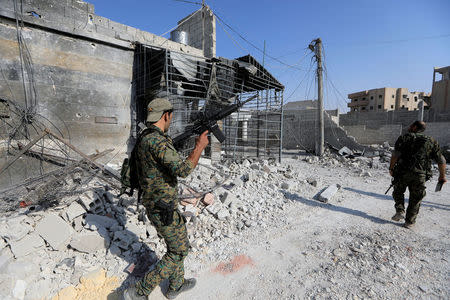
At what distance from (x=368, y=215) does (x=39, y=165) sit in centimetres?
668

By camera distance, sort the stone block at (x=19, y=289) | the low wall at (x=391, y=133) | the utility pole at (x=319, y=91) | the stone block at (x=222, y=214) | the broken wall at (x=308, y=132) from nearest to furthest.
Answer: the stone block at (x=19, y=289) → the stone block at (x=222, y=214) → the utility pole at (x=319, y=91) → the low wall at (x=391, y=133) → the broken wall at (x=308, y=132)

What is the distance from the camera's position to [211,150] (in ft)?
24.0

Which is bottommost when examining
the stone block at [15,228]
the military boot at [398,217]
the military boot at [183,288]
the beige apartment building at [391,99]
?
the military boot at [183,288]

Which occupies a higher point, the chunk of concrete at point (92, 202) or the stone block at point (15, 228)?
the chunk of concrete at point (92, 202)

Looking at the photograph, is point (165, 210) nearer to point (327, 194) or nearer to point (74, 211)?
point (74, 211)

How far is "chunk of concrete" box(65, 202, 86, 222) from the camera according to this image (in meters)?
2.75

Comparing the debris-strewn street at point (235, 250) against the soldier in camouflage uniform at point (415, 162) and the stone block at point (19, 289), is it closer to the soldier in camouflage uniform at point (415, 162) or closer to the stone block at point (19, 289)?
the stone block at point (19, 289)

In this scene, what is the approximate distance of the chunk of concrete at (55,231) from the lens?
2.43 m

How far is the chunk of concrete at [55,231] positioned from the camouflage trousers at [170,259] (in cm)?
128

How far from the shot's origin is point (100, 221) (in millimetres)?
2842

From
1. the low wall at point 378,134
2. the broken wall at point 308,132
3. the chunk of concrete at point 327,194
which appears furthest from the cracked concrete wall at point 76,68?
the low wall at point 378,134

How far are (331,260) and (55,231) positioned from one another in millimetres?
3246

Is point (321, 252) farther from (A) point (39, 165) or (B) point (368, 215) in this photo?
(A) point (39, 165)

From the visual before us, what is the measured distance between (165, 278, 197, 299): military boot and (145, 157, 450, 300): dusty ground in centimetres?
5
